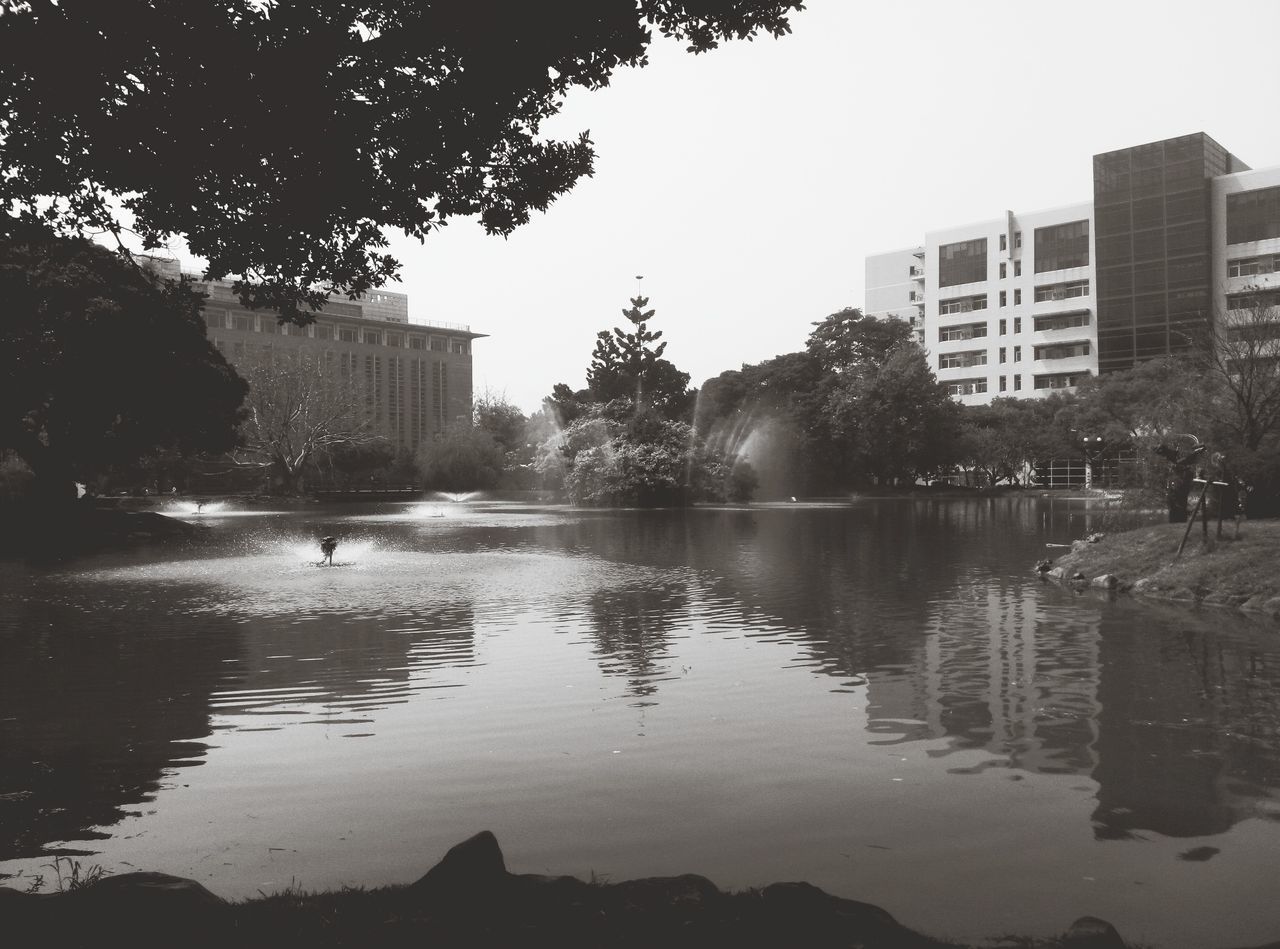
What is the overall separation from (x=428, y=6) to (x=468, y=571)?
54.2ft

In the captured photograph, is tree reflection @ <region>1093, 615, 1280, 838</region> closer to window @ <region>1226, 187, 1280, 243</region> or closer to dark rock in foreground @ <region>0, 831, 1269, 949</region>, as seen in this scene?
dark rock in foreground @ <region>0, 831, 1269, 949</region>

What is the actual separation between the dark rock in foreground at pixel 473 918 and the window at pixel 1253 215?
93038mm

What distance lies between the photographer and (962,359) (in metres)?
101

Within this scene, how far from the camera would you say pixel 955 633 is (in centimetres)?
1322

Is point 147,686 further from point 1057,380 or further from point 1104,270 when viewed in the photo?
point 1057,380

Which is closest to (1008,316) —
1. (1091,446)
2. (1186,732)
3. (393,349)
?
(1091,446)

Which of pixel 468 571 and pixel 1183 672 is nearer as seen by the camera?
pixel 1183 672

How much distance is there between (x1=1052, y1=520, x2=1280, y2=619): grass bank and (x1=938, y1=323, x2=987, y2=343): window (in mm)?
83699

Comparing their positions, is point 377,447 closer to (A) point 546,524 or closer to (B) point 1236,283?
(A) point 546,524

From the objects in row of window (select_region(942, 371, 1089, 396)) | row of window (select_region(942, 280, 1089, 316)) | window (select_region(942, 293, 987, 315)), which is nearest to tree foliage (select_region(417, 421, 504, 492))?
row of window (select_region(942, 371, 1089, 396))

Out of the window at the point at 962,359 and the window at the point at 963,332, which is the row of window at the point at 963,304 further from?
the window at the point at 962,359

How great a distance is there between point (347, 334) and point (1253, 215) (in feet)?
315

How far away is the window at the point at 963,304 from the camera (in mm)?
99125

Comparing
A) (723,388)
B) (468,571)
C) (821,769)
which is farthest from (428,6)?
(723,388)
